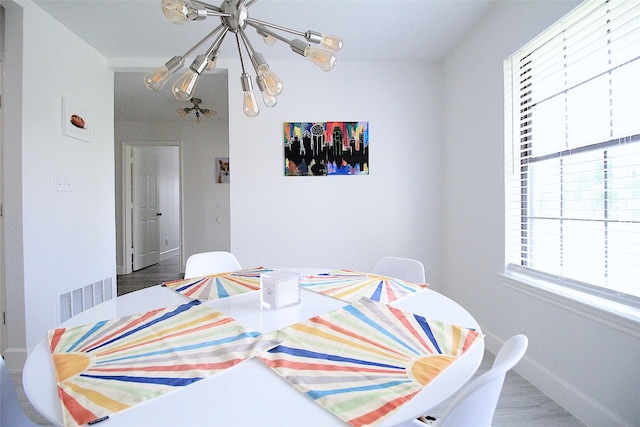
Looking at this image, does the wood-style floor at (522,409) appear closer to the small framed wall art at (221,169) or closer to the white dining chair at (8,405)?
the white dining chair at (8,405)

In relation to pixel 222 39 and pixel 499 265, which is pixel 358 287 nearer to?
pixel 222 39

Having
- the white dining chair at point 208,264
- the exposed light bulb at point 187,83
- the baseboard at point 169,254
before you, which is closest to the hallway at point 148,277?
the baseboard at point 169,254

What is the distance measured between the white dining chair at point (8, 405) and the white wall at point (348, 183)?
7.27 feet

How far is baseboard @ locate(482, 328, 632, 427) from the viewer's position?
53.9 inches

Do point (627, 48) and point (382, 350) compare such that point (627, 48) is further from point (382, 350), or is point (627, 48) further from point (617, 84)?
point (382, 350)

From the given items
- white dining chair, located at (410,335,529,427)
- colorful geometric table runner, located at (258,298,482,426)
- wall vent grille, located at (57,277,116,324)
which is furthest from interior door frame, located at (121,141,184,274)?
white dining chair, located at (410,335,529,427)

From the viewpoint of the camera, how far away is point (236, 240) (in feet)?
9.77

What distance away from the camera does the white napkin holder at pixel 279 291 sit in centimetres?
106

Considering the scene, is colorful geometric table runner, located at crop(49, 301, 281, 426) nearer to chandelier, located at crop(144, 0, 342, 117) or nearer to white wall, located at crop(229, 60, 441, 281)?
chandelier, located at crop(144, 0, 342, 117)

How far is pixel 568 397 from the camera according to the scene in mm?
1562

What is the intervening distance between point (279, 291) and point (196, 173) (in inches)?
171

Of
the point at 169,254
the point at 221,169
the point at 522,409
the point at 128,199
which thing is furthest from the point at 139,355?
the point at 169,254

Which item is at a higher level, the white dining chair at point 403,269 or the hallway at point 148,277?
the white dining chair at point 403,269

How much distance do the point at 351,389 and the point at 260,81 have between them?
1.11 m
